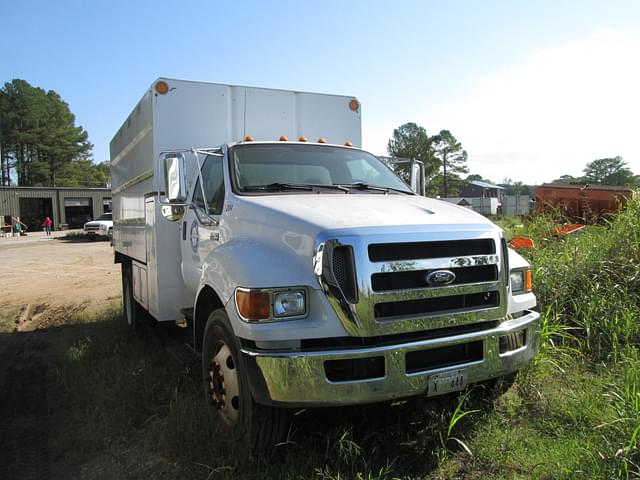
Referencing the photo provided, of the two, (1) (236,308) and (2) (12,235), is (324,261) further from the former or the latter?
(2) (12,235)

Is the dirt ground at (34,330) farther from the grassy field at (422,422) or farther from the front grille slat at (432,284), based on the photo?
the front grille slat at (432,284)

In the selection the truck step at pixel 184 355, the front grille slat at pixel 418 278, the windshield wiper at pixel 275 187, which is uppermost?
the windshield wiper at pixel 275 187

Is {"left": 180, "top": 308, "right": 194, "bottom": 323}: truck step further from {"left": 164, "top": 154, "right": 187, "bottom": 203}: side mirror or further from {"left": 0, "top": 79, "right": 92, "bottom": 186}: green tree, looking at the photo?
{"left": 0, "top": 79, "right": 92, "bottom": 186}: green tree

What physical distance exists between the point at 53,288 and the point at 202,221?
944 centimetres

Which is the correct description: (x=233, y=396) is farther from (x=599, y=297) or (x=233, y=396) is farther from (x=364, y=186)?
(x=599, y=297)

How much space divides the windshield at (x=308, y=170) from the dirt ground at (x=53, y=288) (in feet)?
19.0

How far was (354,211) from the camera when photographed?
123 inches

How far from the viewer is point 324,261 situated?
2.71m

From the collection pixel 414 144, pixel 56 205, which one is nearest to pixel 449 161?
pixel 414 144

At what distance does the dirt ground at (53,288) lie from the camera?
28.9 ft

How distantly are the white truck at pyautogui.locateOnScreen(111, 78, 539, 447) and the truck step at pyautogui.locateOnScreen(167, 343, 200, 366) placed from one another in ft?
1.73

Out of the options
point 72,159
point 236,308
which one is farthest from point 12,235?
point 236,308

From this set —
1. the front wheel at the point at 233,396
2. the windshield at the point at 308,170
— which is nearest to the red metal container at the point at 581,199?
the windshield at the point at 308,170

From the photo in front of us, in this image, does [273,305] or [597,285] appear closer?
[273,305]
